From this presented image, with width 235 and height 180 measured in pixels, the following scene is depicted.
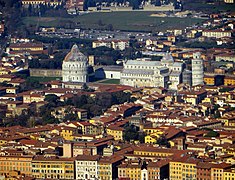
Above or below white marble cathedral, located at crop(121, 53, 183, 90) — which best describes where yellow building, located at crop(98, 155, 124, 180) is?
above

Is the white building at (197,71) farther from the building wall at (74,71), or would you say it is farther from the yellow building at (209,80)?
the building wall at (74,71)

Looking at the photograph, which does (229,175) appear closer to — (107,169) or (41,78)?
(107,169)

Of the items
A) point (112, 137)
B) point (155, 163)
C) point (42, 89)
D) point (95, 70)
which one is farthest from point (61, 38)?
point (155, 163)

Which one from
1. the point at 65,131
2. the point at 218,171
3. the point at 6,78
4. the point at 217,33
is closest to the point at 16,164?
the point at 65,131

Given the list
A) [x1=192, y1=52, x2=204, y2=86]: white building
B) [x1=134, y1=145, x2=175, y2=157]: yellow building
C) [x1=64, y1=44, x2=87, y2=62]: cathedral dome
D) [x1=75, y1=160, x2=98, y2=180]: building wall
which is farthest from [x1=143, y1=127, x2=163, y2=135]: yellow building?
[x1=64, y1=44, x2=87, y2=62]: cathedral dome

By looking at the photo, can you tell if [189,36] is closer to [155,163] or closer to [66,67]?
[66,67]

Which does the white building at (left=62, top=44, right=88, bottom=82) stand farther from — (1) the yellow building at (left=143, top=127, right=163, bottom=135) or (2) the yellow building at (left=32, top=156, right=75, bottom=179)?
(2) the yellow building at (left=32, top=156, right=75, bottom=179)
